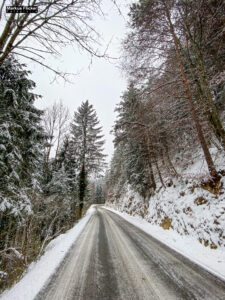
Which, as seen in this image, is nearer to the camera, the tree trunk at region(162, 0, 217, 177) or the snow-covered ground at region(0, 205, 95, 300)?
the snow-covered ground at region(0, 205, 95, 300)

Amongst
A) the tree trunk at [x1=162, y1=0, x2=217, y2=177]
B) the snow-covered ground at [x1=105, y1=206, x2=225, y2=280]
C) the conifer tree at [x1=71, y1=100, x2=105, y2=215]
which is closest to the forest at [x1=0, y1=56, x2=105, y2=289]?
the conifer tree at [x1=71, y1=100, x2=105, y2=215]

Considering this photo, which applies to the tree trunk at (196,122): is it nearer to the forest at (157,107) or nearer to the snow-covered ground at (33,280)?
the forest at (157,107)

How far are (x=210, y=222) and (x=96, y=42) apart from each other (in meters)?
5.59

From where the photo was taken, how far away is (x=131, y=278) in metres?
2.33

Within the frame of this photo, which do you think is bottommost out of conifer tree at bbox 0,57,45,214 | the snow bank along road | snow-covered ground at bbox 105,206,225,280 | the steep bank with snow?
snow-covered ground at bbox 105,206,225,280

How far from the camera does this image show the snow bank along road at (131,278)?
1.90 metres

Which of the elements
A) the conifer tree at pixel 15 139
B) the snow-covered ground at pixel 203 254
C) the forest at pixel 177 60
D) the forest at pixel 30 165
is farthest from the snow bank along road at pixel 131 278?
the forest at pixel 177 60

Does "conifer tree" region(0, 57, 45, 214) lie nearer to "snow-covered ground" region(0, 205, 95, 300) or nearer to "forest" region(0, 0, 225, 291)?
"forest" region(0, 0, 225, 291)

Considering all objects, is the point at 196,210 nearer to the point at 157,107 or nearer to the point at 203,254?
the point at 203,254

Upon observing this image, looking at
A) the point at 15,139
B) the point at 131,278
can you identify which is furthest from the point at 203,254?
the point at 15,139

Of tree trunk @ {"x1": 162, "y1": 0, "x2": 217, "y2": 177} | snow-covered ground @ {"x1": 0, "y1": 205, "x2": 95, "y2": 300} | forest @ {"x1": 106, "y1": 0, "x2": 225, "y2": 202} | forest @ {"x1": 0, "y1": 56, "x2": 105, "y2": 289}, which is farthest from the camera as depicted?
tree trunk @ {"x1": 162, "y1": 0, "x2": 217, "y2": 177}

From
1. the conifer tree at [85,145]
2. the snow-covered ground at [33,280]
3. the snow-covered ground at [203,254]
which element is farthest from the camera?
the conifer tree at [85,145]

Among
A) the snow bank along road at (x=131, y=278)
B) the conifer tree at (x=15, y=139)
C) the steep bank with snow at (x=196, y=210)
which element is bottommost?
the snow bank along road at (x=131, y=278)

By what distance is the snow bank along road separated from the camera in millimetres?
1903
